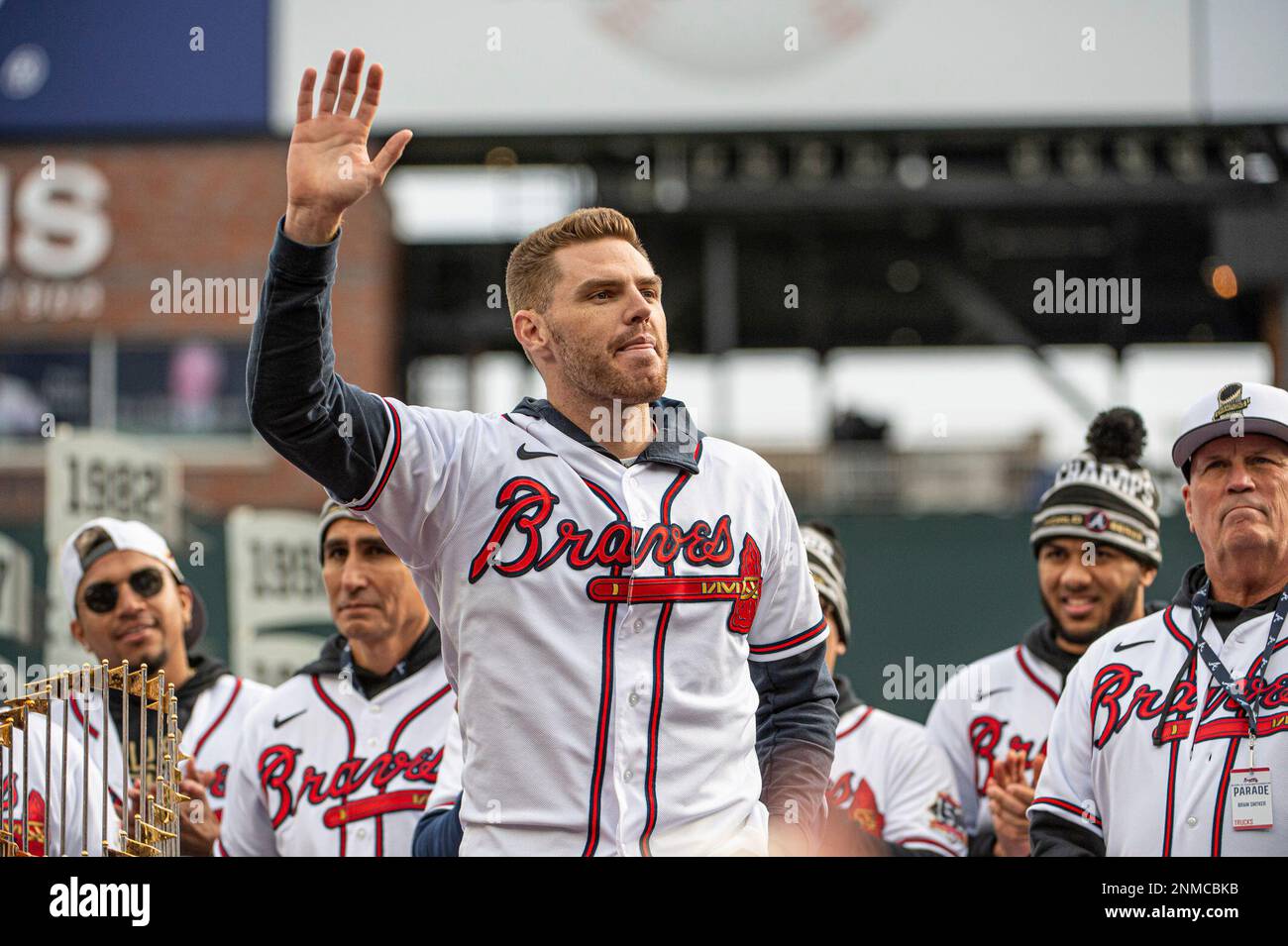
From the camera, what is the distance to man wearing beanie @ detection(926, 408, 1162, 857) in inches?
201

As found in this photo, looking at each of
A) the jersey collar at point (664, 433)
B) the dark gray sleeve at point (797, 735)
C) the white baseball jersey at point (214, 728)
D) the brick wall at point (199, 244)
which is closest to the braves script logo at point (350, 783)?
the white baseball jersey at point (214, 728)

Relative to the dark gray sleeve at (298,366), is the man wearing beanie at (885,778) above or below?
below

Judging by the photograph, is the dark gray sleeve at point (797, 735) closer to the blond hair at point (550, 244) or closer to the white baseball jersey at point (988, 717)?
the blond hair at point (550, 244)

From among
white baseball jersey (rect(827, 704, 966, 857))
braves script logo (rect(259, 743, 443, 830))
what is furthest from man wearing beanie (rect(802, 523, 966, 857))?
braves script logo (rect(259, 743, 443, 830))

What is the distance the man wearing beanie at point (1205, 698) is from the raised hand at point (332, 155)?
2066 mm

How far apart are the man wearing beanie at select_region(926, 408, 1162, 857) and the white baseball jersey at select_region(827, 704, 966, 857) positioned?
0.20 meters

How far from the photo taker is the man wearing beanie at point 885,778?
484 cm

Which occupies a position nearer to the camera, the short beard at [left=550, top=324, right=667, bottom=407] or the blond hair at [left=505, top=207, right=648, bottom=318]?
the short beard at [left=550, top=324, right=667, bottom=407]

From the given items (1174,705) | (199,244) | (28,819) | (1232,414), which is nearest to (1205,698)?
(1174,705)

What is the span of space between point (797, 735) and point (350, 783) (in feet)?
6.31

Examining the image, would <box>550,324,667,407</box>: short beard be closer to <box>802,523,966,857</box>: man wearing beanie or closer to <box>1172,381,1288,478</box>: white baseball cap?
<box>1172,381,1288,478</box>: white baseball cap

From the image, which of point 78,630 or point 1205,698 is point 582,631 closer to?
point 1205,698

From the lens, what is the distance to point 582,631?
294cm
